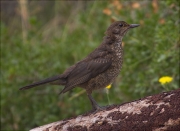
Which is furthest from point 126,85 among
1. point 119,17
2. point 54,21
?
point 54,21

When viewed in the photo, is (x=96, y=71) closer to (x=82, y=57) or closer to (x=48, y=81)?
(x=48, y=81)

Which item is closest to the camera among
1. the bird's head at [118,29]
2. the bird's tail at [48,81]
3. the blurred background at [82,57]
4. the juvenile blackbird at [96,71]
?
the bird's tail at [48,81]

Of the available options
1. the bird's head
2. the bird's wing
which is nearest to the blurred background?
the bird's head

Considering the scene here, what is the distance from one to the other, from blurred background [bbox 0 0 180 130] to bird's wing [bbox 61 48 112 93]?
869 millimetres

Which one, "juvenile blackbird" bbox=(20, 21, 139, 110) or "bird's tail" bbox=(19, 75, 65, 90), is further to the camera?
"juvenile blackbird" bbox=(20, 21, 139, 110)

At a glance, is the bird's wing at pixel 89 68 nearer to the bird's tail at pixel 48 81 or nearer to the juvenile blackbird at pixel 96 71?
the juvenile blackbird at pixel 96 71

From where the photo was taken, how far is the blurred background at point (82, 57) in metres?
7.09

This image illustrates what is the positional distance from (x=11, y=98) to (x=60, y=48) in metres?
1.44

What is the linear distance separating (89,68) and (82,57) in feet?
9.78

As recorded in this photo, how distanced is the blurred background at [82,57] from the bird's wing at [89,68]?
0.87 meters

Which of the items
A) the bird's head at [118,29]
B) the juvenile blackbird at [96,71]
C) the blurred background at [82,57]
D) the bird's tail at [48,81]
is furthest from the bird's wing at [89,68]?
the blurred background at [82,57]

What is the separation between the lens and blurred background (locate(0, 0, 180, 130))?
23.3ft

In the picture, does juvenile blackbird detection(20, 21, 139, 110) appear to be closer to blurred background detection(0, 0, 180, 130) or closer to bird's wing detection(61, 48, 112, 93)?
bird's wing detection(61, 48, 112, 93)

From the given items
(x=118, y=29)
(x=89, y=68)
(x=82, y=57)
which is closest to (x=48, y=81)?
(x=89, y=68)
